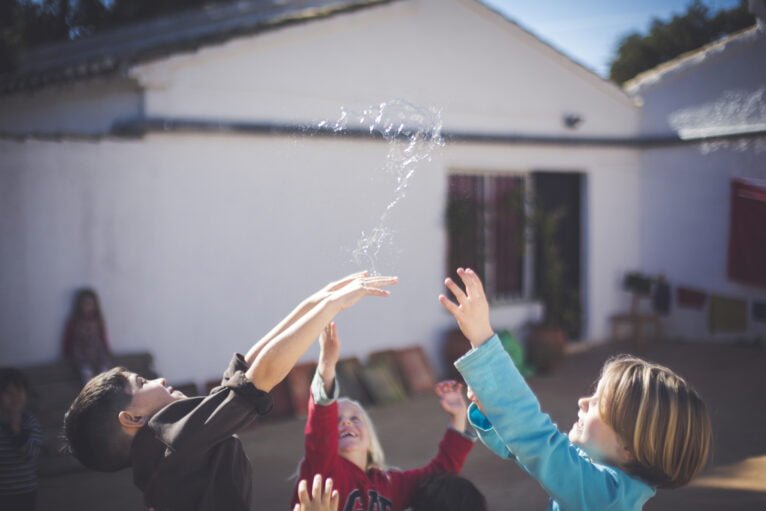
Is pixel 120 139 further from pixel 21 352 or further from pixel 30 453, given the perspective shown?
pixel 30 453

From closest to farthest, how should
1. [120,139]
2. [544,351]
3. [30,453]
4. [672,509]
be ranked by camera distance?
[30,453]
[672,509]
[120,139]
[544,351]

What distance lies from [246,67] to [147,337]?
2742 mm

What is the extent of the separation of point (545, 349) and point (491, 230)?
64.6 inches

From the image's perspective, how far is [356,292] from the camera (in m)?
1.76

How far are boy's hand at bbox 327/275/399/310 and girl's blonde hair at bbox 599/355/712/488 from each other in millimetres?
655

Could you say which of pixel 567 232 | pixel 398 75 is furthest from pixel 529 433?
pixel 567 232

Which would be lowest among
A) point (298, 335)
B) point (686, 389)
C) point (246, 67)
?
point (686, 389)

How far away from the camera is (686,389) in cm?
176

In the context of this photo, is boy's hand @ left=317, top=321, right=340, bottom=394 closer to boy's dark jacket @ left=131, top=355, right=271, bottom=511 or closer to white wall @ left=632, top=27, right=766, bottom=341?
boy's dark jacket @ left=131, top=355, right=271, bottom=511

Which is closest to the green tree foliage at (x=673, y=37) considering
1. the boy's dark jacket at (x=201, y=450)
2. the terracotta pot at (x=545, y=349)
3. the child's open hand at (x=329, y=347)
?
the terracotta pot at (x=545, y=349)

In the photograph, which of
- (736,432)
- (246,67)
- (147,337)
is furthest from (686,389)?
(246,67)

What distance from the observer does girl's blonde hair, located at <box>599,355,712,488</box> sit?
1711 mm

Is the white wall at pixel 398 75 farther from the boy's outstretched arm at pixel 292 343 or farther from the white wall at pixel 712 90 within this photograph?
the boy's outstretched arm at pixel 292 343

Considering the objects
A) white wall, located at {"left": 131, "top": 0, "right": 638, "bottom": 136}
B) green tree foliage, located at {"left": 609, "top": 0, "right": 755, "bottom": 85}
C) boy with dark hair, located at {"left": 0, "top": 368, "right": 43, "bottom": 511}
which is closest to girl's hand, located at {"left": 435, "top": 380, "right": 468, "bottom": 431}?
boy with dark hair, located at {"left": 0, "top": 368, "right": 43, "bottom": 511}
